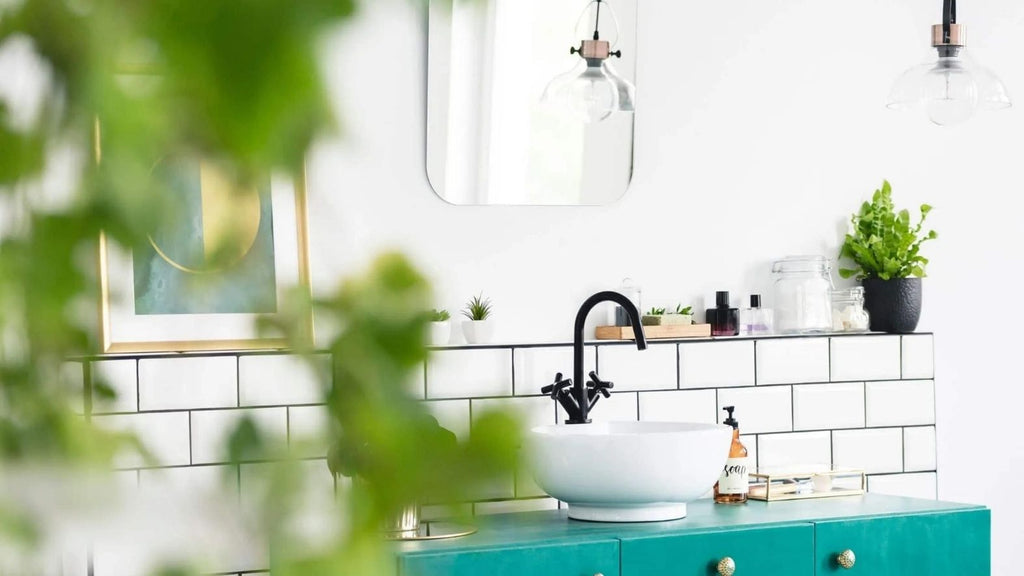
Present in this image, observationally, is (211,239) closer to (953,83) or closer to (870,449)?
(953,83)

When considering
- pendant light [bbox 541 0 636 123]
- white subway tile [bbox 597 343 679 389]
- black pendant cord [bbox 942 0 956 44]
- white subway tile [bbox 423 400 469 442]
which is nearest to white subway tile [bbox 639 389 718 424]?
white subway tile [bbox 597 343 679 389]

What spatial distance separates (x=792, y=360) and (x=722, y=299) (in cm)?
23

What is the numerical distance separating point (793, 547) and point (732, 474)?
0.95ft

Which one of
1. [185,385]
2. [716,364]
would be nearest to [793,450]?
[716,364]

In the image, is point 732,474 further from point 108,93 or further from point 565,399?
point 108,93

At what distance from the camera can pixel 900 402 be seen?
2.99 m

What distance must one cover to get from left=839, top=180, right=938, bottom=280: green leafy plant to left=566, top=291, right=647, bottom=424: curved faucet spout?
0.70 meters

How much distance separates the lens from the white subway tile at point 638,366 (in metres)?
2.72

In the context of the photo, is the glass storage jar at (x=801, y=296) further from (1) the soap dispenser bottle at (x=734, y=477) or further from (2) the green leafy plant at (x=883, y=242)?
(1) the soap dispenser bottle at (x=734, y=477)

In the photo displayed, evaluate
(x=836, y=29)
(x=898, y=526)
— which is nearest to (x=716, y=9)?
(x=836, y=29)

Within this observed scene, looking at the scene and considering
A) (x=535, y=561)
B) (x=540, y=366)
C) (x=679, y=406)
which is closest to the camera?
(x=535, y=561)

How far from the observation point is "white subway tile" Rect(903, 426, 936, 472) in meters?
2.99

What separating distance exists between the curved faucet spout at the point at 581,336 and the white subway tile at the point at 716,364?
23 cm

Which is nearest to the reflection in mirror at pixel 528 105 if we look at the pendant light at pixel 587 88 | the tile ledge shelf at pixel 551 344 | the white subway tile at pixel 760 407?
the pendant light at pixel 587 88
